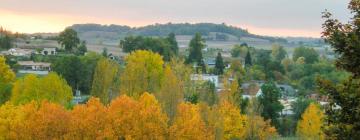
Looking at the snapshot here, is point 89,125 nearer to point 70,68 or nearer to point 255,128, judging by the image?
point 255,128

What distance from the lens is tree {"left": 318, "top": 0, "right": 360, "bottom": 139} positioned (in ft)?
36.0

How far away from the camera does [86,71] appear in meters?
75.7

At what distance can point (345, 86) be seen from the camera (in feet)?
36.7

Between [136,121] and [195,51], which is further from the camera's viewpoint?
[195,51]

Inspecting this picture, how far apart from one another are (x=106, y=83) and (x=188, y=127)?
18.5 m

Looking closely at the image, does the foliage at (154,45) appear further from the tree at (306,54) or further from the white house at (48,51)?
the tree at (306,54)

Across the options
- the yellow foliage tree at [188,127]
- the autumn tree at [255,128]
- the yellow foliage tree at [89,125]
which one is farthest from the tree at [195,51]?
the yellow foliage tree at [89,125]

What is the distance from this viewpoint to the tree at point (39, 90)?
49750 millimetres

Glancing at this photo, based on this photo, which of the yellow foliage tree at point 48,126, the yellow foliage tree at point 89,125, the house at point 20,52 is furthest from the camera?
the house at point 20,52

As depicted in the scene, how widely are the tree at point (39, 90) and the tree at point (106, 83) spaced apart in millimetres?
3719

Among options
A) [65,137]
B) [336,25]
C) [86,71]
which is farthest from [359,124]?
[86,71]

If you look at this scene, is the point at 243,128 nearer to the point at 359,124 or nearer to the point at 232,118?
the point at 232,118

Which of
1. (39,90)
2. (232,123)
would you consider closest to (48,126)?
(39,90)

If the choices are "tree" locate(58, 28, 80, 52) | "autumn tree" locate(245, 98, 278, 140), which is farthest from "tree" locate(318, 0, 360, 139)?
"tree" locate(58, 28, 80, 52)
